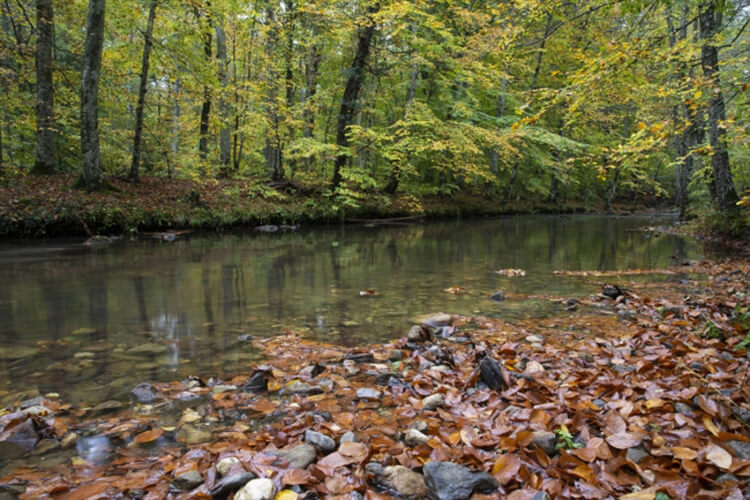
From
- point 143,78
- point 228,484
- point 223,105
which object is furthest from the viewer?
point 223,105

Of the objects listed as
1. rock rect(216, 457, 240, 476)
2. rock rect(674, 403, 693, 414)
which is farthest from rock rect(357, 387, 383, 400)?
rock rect(674, 403, 693, 414)

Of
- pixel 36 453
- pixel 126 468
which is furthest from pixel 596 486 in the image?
pixel 36 453

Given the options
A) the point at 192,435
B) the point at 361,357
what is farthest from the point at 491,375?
the point at 192,435

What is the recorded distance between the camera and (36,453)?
239cm

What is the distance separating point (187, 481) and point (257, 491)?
1.32ft

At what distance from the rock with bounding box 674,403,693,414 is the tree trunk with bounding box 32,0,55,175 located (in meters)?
16.5

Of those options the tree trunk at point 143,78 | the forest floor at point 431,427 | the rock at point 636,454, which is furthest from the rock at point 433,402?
the tree trunk at point 143,78

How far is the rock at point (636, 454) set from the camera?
198 cm

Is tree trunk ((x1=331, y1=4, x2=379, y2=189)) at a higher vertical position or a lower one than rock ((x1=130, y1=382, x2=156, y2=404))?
higher

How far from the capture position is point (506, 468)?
2.00m

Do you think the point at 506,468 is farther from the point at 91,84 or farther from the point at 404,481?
the point at 91,84

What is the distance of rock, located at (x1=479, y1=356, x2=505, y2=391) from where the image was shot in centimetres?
303

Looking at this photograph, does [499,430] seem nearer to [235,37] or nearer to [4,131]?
[4,131]

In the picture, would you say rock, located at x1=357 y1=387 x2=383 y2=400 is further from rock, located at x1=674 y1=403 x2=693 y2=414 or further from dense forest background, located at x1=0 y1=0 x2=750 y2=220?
dense forest background, located at x1=0 y1=0 x2=750 y2=220
